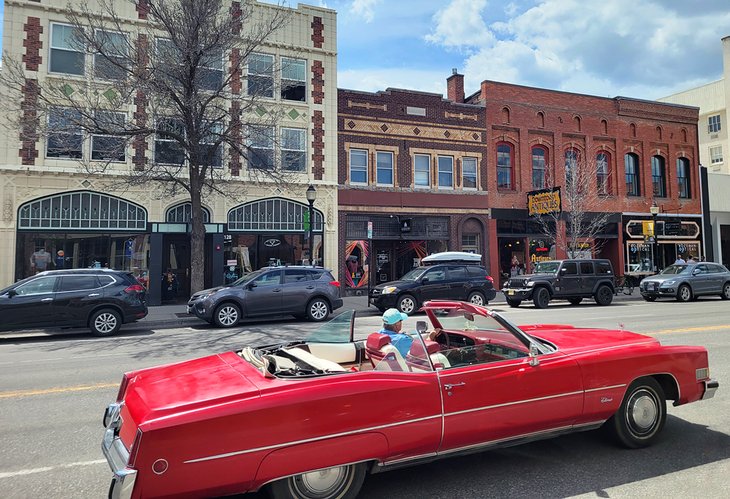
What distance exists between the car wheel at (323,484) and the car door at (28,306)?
11.0 metres

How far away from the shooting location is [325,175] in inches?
862

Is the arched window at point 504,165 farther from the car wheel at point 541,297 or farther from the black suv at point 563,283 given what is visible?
the car wheel at point 541,297

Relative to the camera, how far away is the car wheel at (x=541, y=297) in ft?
59.4

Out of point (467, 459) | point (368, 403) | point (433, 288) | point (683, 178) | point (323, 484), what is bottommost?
point (467, 459)

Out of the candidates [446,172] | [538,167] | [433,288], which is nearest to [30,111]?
[433,288]

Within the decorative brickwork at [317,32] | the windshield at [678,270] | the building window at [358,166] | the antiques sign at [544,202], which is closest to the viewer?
the windshield at [678,270]

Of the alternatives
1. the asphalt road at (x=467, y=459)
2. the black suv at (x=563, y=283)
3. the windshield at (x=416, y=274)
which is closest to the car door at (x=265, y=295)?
the windshield at (x=416, y=274)

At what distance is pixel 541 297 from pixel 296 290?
31.4 feet

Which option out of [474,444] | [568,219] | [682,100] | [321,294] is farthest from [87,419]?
[682,100]

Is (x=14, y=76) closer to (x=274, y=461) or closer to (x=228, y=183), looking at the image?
(x=228, y=183)

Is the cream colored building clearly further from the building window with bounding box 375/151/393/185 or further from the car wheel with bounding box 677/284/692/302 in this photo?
the car wheel with bounding box 677/284/692/302

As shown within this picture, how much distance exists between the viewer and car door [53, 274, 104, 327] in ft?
38.1

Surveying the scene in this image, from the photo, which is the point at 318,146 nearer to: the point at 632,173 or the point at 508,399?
the point at 508,399

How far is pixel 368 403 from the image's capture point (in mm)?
3176
